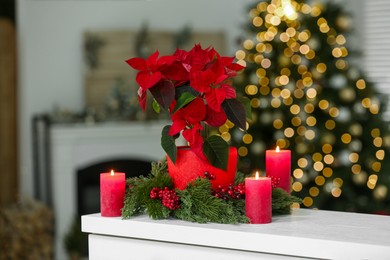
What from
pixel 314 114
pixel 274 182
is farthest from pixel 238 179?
pixel 314 114

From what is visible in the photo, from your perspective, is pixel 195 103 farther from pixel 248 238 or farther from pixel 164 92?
pixel 248 238

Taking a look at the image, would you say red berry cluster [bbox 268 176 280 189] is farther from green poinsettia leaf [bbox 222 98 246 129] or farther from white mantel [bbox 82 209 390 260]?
green poinsettia leaf [bbox 222 98 246 129]

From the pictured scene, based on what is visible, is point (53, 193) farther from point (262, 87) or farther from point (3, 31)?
point (262, 87)

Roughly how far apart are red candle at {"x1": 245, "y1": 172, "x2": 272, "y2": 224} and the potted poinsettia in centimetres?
11

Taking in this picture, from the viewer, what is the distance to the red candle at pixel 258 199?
6.31 ft

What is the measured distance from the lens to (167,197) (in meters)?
1.99

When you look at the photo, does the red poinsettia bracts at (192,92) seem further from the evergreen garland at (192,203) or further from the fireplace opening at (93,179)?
the fireplace opening at (93,179)

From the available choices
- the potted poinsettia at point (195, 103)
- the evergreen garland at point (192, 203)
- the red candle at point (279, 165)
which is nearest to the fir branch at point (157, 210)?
the evergreen garland at point (192, 203)

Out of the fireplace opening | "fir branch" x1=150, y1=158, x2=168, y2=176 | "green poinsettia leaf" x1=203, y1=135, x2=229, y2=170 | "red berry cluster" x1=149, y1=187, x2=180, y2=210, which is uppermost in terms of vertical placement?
"green poinsettia leaf" x1=203, y1=135, x2=229, y2=170

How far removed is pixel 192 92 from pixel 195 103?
0.03 meters

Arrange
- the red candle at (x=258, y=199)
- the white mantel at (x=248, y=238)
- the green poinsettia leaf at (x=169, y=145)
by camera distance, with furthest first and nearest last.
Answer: the green poinsettia leaf at (x=169, y=145)
the red candle at (x=258, y=199)
the white mantel at (x=248, y=238)

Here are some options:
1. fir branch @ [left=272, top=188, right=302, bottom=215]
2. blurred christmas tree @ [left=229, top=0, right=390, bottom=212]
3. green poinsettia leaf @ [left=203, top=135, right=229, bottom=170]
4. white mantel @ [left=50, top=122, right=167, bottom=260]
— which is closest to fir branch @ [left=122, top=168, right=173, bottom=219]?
green poinsettia leaf @ [left=203, top=135, right=229, bottom=170]

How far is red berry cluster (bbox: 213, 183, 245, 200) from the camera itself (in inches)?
79.0

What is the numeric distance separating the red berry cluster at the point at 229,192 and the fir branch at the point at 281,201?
9 centimetres
